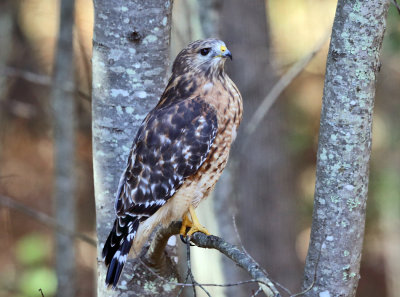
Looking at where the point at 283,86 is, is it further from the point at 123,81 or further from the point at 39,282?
the point at 39,282

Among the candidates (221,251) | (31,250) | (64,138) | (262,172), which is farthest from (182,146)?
(31,250)

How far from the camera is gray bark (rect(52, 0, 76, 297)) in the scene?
244 inches

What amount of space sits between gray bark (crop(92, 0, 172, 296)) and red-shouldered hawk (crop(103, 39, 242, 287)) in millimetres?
83

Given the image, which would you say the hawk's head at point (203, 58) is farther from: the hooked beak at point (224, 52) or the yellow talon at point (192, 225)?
the yellow talon at point (192, 225)

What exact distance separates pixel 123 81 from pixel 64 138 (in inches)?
104

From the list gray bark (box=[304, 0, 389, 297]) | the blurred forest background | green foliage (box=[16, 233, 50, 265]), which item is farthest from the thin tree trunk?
gray bark (box=[304, 0, 389, 297])

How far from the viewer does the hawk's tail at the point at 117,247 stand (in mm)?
3613

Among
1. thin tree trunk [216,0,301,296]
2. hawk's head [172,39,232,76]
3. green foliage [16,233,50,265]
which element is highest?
hawk's head [172,39,232,76]

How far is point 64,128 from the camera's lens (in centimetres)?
632

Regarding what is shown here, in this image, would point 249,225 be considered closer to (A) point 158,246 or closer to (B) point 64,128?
(B) point 64,128

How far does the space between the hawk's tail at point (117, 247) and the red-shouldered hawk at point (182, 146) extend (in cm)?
4

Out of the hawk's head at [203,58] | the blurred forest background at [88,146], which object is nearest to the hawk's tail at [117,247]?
the hawk's head at [203,58]

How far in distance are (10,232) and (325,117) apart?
10179mm

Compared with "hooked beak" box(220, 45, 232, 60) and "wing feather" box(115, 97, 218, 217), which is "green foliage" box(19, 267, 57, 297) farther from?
"hooked beak" box(220, 45, 232, 60)
